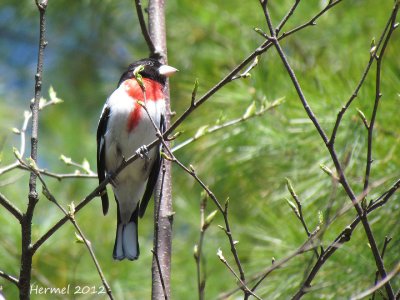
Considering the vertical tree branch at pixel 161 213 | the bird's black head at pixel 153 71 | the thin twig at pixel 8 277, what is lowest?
the thin twig at pixel 8 277

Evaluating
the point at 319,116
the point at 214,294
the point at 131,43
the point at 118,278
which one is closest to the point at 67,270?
the point at 118,278

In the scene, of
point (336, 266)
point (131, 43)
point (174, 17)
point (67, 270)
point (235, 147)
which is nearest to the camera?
point (336, 266)

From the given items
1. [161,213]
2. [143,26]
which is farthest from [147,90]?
[161,213]

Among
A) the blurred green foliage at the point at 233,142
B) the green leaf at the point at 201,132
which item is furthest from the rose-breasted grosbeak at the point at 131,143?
the green leaf at the point at 201,132

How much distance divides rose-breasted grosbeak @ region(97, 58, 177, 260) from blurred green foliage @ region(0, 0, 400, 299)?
0.24 m

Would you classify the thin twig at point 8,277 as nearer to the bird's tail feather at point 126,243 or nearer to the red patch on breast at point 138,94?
the bird's tail feather at point 126,243

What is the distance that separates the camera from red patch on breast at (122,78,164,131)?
2.62 m

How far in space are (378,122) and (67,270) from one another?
164 centimetres

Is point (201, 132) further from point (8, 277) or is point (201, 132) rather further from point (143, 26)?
point (8, 277)

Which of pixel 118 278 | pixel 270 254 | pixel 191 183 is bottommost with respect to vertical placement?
pixel 270 254

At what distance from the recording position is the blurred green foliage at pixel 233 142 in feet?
8.46

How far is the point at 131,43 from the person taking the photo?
5.09m

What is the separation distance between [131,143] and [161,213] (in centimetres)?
53

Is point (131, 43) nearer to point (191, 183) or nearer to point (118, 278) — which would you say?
point (191, 183)
